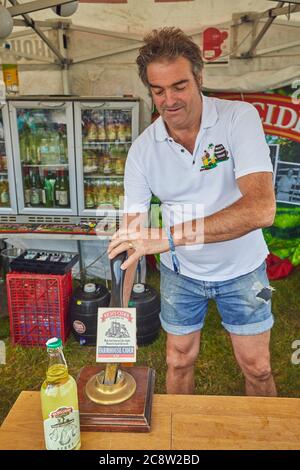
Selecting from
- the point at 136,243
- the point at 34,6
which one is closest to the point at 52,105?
the point at 34,6

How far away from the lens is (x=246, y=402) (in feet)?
4.12

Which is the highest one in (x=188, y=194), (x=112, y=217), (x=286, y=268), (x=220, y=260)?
(x=188, y=194)

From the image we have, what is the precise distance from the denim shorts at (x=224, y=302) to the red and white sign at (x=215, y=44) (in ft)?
9.29

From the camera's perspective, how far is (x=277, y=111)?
4.09 metres

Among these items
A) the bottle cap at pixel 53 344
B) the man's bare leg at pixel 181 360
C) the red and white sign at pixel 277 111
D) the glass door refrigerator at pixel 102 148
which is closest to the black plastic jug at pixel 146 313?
the man's bare leg at pixel 181 360

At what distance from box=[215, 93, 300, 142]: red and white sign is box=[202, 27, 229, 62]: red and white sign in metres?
0.34

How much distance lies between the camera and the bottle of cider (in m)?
1.01

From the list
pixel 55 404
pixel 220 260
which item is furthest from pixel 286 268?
pixel 55 404

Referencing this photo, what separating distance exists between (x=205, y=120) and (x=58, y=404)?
3.58 ft

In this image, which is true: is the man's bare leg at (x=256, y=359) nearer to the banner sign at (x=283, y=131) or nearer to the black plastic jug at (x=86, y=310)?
the black plastic jug at (x=86, y=310)

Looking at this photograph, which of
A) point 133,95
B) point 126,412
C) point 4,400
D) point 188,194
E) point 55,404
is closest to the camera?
point 55,404

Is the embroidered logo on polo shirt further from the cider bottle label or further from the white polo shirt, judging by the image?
the cider bottle label
